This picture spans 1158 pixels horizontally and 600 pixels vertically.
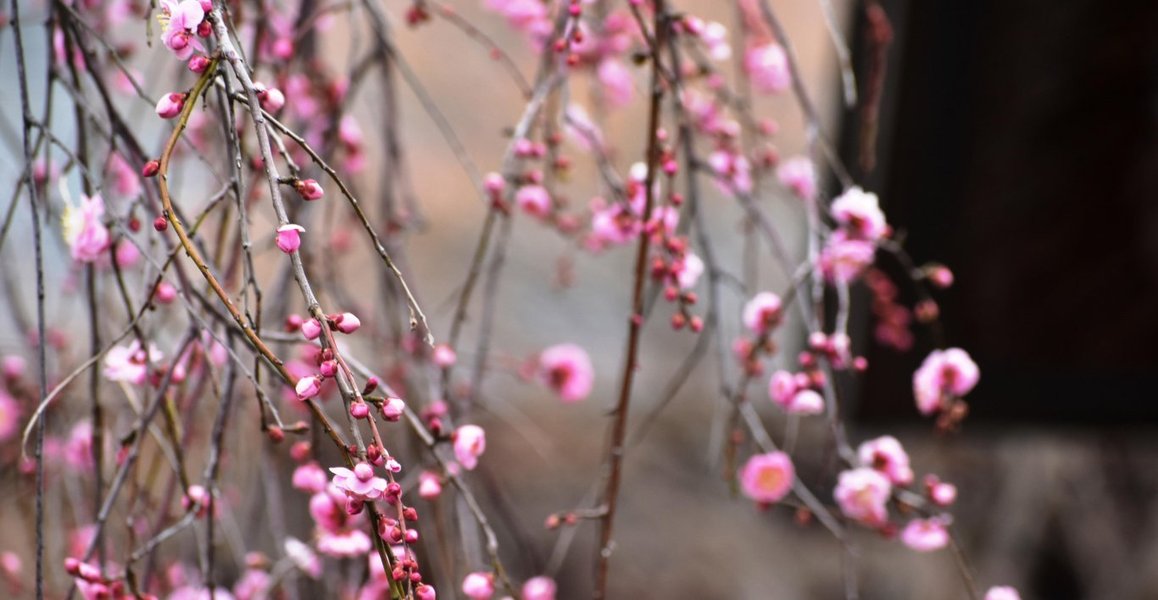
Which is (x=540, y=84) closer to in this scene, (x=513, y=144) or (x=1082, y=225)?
(x=513, y=144)

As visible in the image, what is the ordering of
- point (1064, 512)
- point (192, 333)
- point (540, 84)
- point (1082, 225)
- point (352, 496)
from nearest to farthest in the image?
point (352, 496), point (192, 333), point (540, 84), point (1082, 225), point (1064, 512)

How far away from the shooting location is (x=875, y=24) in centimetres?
95

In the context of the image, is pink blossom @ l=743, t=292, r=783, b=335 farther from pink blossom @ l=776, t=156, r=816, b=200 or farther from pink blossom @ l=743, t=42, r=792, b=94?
pink blossom @ l=743, t=42, r=792, b=94

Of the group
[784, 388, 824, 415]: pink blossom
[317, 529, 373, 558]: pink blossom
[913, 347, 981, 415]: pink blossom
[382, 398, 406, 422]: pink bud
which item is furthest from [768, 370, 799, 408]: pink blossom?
[382, 398, 406, 422]: pink bud

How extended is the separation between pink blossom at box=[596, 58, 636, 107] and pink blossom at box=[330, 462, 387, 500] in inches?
34.5

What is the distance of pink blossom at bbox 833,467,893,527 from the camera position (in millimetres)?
875

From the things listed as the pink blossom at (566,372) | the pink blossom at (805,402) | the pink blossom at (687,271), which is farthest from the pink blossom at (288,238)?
the pink blossom at (566,372)

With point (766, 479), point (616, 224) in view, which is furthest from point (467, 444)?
point (766, 479)

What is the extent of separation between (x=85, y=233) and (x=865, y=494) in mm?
611

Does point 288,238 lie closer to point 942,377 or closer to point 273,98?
point 273,98

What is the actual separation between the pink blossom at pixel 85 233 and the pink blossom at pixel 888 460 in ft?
1.96

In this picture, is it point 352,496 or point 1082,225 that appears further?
point 1082,225

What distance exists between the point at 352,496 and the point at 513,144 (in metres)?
0.32

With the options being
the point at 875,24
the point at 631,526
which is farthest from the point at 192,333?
the point at 631,526
